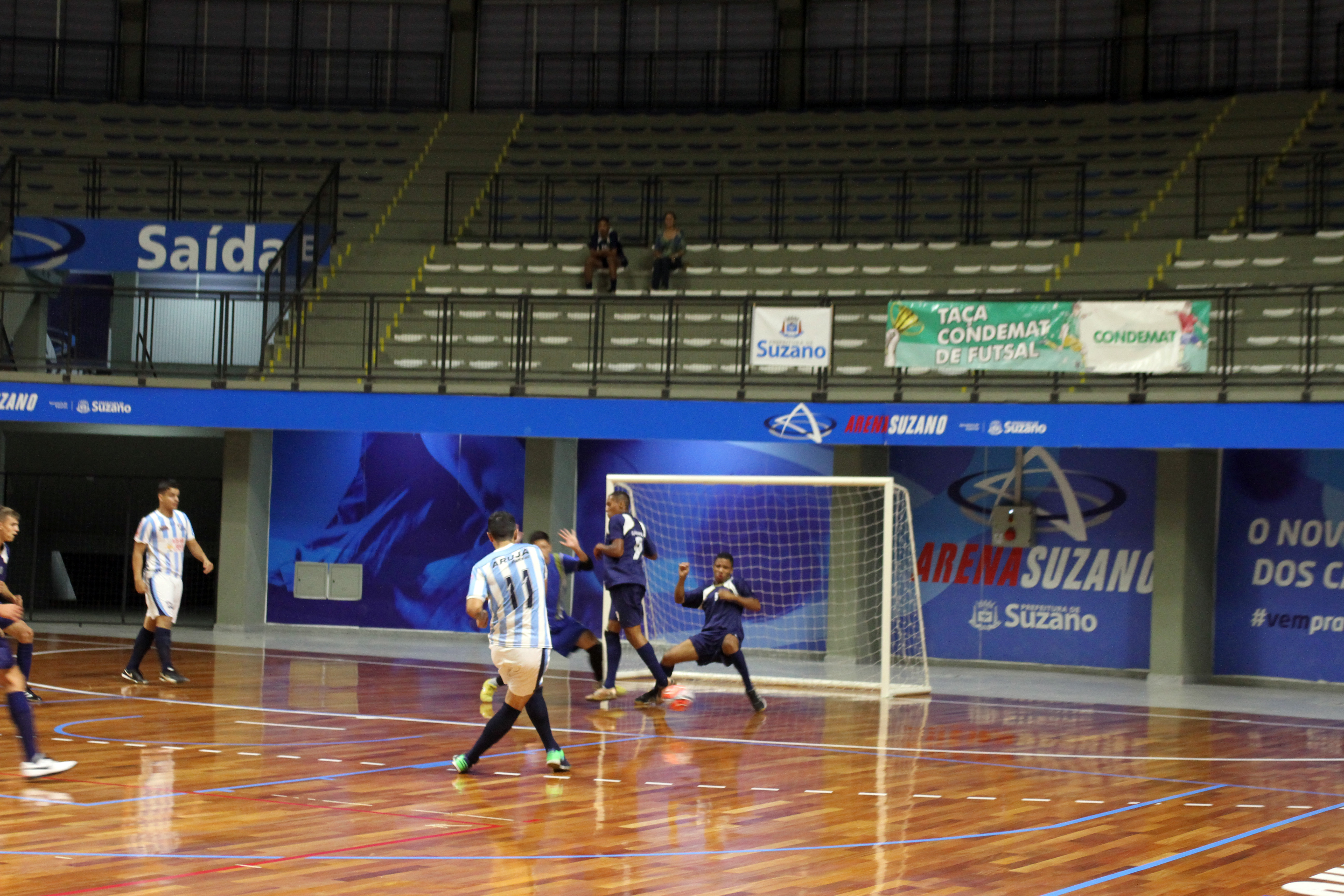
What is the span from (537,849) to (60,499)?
19.3 metres

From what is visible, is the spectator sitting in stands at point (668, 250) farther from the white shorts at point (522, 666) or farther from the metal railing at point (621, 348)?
the white shorts at point (522, 666)

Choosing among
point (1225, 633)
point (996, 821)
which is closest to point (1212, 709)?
point (1225, 633)

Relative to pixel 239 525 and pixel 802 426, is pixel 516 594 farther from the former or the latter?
pixel 239 525

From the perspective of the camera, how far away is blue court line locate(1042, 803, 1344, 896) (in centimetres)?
720

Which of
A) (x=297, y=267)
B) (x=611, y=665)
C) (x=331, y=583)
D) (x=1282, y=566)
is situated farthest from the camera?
(x=331, y=583)

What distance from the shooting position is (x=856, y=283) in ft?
73.0

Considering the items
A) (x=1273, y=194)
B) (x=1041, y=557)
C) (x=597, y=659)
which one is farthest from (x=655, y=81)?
(x=597, y=659)

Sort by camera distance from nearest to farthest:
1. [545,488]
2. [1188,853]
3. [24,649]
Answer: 1. [1188,853]
2. [24,649]
3. [545,488]

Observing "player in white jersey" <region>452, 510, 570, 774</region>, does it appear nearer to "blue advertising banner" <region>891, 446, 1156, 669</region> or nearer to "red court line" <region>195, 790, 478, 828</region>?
"red court line" <region>195, 790, 478, 828</region>

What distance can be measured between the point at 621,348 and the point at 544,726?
11.9 meters

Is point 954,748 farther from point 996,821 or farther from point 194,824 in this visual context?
point 194,824

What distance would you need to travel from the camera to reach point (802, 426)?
1859 centimetres

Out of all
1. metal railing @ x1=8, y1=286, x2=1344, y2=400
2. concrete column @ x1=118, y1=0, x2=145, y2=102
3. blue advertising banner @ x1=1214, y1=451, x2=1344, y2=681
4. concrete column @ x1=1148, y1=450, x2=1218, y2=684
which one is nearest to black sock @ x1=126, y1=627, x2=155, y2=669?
metal railing @ x1=8, y1=286, x2=1344, y2=400

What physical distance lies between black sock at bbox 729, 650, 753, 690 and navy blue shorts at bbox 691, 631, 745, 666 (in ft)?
0.12
